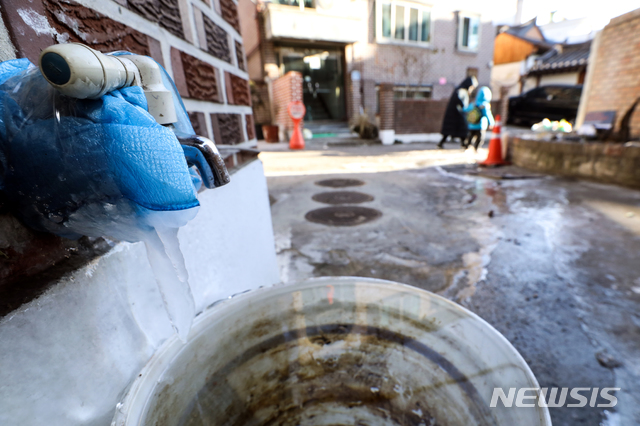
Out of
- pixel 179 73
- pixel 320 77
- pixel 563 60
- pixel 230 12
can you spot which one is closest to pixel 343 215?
pixel 230 12

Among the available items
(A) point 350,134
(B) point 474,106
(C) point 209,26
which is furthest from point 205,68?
(A) point 350,134

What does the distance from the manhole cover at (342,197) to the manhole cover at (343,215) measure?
0.75ft

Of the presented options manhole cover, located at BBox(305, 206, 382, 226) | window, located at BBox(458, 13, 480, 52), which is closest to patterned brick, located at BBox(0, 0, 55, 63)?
Result: manhole cover, located at BBox(305, 206, 382, 226)

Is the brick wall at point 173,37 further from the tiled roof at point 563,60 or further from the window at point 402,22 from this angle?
the tiled roof at point 563,60

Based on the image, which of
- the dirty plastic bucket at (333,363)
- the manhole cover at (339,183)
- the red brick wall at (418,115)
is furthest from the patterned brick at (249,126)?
the red brick wall at (418,115)

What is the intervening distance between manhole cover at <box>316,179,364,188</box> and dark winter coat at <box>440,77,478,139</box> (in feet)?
12.9

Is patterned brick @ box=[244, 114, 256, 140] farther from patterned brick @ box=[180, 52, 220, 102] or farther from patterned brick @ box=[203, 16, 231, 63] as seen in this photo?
patterned brick @ box=[180, 52, 220, 102]

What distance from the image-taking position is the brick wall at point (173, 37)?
50 cm

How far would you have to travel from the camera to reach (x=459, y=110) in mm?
6582

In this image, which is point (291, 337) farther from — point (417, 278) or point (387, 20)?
point (387, 20)

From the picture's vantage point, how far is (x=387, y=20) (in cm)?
1236

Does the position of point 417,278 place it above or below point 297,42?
below

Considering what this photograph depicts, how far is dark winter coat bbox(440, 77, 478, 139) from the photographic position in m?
6.44

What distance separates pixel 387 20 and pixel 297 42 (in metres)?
4.10
